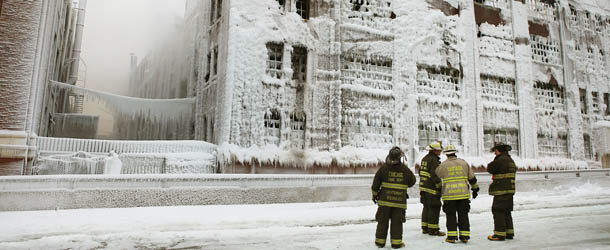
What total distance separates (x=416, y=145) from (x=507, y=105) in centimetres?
697

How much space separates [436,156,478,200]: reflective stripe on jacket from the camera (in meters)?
6.65

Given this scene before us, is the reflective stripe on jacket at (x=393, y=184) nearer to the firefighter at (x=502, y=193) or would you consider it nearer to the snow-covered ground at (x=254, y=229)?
the snow-covered ground at (x=254, y=229)

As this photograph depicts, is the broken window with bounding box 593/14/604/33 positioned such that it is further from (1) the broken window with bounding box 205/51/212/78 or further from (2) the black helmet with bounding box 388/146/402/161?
(2) the black helmet with bounding box 388/146/402/161

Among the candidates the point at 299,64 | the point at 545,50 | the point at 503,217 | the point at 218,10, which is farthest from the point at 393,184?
the point at 545,50

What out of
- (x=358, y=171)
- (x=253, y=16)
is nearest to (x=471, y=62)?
(x=358, y=171)

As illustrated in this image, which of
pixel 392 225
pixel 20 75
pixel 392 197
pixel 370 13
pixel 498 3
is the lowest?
pixel 392 225

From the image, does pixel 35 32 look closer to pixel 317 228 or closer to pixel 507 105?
pixel 317 228

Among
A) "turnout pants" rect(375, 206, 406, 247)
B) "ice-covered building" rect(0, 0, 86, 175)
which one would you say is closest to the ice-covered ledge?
"ice-covered building" rect(0, 0, 86, 175)

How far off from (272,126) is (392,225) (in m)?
11.1

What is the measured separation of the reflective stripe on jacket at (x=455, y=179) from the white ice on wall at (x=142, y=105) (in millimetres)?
16863

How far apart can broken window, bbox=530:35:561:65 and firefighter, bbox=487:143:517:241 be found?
19342mm

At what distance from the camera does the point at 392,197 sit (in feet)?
20.2

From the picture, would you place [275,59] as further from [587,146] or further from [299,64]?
[587,146]

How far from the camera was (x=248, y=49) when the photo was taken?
16469mm
